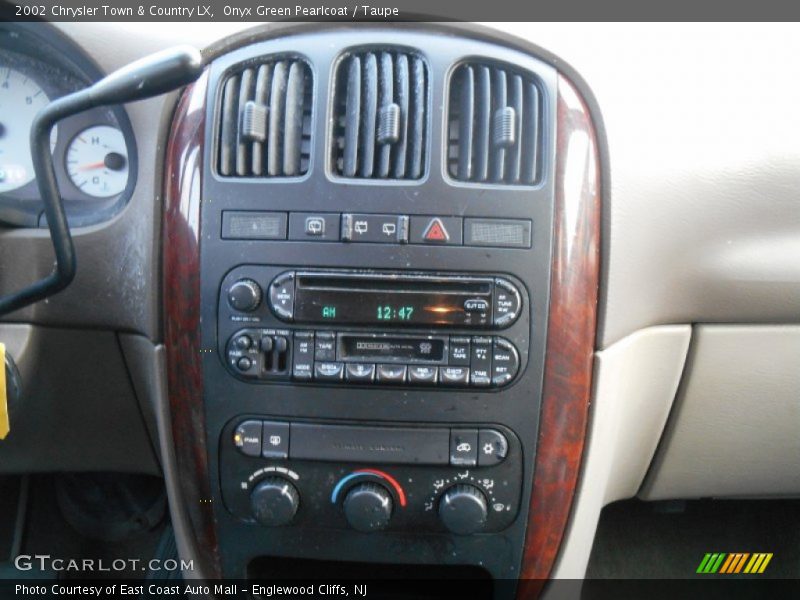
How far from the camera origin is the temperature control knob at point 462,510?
1006 millimetres

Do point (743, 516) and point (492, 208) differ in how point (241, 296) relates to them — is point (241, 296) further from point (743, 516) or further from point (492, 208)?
point (743, 516)

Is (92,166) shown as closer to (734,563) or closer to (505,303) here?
(505,303)

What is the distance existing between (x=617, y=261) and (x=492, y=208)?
211 millimetres

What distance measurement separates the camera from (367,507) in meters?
1.01

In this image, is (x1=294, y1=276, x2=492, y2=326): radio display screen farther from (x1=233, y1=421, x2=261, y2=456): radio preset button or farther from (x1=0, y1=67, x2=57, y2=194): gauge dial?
(x1=0, y1=67, x2=57, y2=194): gauge dial

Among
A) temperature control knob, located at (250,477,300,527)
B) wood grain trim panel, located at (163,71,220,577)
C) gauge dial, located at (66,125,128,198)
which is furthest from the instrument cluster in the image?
temperature control knob, located at (250,477,300,527)

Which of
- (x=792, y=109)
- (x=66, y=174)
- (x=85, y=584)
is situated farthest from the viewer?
(x=85, y=584)

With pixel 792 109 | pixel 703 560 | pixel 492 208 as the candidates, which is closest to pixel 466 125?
pixel 492 208

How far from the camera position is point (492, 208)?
985mm

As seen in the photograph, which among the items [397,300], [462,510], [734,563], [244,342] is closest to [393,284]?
[397,300]

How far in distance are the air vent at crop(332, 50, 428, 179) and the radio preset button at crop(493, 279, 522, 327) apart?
0.20 m

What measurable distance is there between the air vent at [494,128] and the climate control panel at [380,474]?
0.37 m

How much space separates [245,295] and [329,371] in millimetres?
160

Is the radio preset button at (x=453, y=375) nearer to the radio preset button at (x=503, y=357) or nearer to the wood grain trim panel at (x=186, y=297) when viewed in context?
A: the radio preset button at (x=503, y=357)
